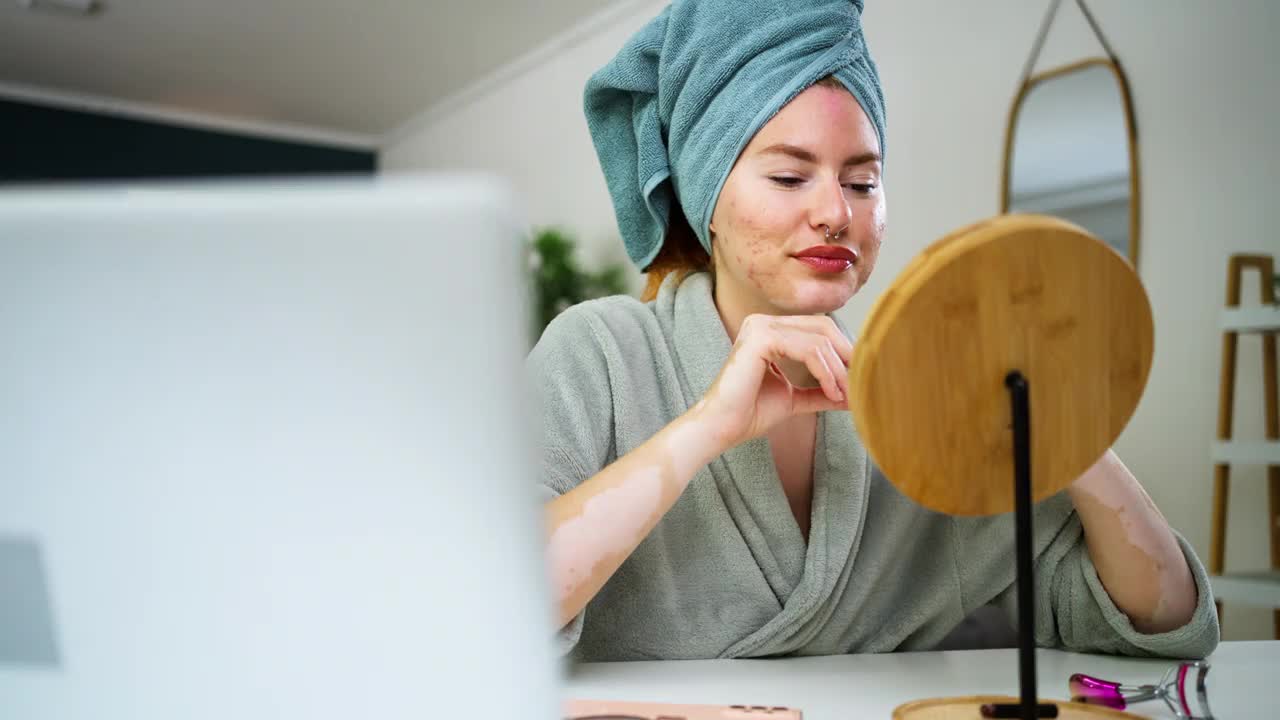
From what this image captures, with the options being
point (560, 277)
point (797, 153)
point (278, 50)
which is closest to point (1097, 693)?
point (797, 153)

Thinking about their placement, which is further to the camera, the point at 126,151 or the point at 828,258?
the point at 126,151

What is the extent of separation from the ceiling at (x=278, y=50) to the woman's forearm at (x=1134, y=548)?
4323 millimetres

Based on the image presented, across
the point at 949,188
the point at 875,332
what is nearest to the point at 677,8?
the point at 875,332

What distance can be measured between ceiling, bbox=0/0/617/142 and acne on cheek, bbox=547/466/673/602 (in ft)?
14.2

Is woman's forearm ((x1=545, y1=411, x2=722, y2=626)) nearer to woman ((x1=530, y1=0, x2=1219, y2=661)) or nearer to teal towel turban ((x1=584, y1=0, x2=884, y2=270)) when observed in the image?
woman ((x1=530, y1=0, x2=1219, y2=661))

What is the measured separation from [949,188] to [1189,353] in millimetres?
915

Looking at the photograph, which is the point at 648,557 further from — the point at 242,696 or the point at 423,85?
the point at 423,85

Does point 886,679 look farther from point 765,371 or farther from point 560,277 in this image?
point 560,277

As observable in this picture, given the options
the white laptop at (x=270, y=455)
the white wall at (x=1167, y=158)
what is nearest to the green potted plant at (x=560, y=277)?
the white wall at (x=1167, y=158)

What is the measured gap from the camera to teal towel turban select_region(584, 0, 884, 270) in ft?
3.13

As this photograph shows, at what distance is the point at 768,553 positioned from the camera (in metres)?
0.97

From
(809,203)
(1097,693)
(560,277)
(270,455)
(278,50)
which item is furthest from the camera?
(278,50)

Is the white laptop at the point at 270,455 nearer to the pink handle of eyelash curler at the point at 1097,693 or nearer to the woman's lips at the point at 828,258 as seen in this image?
the pink handle of eyelash curler at the point at 1097,693

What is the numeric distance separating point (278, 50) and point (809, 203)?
507cm
